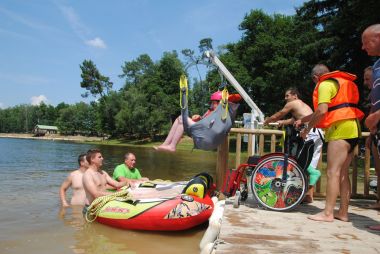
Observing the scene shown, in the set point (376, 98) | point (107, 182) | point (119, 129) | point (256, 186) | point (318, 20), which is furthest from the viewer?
point (119, 129)

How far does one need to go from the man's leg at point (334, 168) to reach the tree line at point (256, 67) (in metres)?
2.42

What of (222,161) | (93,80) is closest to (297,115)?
(222,161)

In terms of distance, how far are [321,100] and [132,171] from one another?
5.40 m

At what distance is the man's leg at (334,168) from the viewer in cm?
455

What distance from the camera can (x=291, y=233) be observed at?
4.10m

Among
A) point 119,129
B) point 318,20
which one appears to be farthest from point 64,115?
point 318,20

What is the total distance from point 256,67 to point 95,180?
3573 cm

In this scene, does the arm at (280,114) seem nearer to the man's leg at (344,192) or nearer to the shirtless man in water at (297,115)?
the shirtless man in water at (297,115)

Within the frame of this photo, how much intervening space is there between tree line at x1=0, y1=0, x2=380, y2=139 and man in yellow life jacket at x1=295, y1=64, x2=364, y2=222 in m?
2.15

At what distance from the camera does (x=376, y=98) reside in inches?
157

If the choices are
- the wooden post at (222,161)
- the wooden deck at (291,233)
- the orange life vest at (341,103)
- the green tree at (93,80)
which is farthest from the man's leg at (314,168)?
the green tree at (93,80)

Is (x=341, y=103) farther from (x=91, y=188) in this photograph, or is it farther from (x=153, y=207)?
(x=91, y=188)

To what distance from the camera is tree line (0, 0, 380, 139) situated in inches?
873

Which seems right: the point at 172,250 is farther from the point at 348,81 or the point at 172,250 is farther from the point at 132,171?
the point at 132,171
